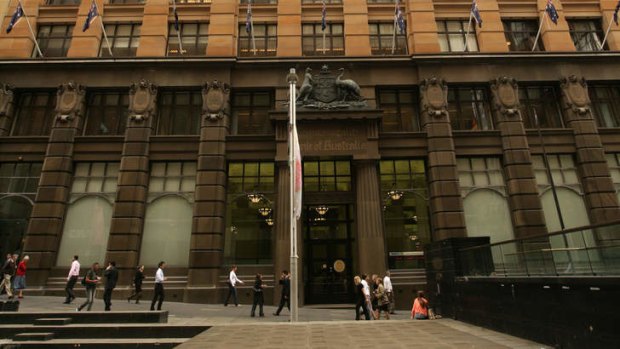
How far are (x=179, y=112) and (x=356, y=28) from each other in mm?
13186

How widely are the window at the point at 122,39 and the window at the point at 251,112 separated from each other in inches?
315

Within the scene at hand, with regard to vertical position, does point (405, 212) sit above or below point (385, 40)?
below

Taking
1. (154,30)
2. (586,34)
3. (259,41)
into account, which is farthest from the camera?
(586,34)

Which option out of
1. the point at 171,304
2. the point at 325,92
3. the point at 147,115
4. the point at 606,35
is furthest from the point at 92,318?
the point at 606,35

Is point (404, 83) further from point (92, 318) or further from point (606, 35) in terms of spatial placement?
point (92, 318)

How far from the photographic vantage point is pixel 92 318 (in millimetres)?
13039

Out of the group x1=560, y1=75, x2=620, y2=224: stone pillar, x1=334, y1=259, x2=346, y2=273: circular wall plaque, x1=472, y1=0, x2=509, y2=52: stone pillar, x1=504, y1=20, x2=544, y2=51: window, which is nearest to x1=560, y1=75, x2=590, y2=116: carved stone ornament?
x1=560, y1=75, x2=620, y2=224: stone pillar

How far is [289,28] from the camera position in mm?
25594

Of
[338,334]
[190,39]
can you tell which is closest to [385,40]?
[190,39]

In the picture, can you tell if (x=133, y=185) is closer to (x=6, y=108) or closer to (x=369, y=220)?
(x=6, y=108)

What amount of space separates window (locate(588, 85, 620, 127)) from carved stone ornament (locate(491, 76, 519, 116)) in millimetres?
5578

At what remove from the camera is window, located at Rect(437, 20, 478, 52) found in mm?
25750

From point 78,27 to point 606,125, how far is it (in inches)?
1405

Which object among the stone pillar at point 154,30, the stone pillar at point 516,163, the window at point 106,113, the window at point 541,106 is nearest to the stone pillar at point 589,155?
the window at point 541,106
